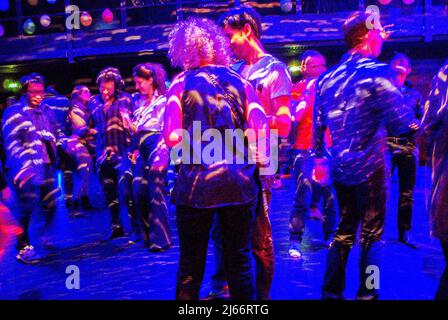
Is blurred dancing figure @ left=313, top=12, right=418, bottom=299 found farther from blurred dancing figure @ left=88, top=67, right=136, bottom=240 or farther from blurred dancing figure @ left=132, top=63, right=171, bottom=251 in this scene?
blurred dancing figure @ left=88, top=67, right=136, bottom=240

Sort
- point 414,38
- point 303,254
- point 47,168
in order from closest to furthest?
1. point 303,254
2. point 47,168
3. point 414,38

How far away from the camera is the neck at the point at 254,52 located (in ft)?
9.25

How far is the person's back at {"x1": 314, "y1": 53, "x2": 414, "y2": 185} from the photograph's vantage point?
8.48 ft

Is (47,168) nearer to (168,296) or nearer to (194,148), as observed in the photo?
(168,296)

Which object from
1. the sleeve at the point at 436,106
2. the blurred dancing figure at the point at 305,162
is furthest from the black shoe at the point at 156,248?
the sleeve at the point at 436,106

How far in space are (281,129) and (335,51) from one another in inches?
421

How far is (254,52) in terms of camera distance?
2832 mm

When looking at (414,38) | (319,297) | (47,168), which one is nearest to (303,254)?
(319,297)

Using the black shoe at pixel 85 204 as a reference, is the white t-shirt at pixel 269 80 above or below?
above

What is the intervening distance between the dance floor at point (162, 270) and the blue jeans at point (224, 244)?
91 cm

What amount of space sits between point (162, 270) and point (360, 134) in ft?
6.57

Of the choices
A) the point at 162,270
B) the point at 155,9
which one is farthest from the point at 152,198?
the point at 155,9

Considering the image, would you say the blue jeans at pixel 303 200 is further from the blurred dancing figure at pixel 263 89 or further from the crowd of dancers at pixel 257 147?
the blurred dancing figure at pixel 263 89

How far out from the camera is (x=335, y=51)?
494 inches
